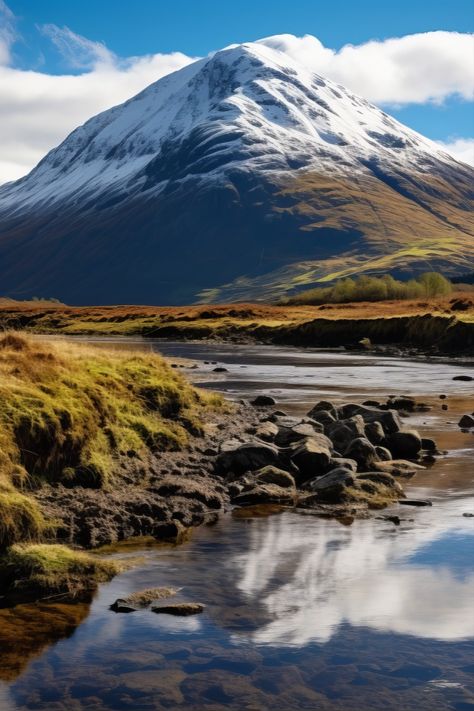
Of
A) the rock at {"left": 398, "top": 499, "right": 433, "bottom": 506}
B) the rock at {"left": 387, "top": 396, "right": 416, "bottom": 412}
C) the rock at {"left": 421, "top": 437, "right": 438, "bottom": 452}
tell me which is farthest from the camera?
the rock at {"left": 387, "top": 396, "right": 416, "bottom": 412}

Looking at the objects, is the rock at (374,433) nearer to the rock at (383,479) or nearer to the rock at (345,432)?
the rock at (345,432)

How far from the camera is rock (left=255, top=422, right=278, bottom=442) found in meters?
30.7

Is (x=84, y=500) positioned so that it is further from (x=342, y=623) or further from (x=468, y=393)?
(x=468, y=393)

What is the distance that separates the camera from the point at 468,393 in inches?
2130

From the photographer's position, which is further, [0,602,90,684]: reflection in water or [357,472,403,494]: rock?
[357,472,403,494]: rock

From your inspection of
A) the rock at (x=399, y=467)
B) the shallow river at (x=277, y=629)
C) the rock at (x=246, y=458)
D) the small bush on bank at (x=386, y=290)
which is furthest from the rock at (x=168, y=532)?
the small bush on bank at (x=386, y=290)

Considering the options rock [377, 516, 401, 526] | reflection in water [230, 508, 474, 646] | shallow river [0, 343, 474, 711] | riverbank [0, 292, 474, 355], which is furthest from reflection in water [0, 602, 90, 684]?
riverbank [0, 292, 474, 355]

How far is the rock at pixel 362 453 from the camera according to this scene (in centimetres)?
2830

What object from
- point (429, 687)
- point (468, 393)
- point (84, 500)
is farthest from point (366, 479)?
point (468, 393)

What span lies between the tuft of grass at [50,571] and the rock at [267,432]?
13644 millimetres

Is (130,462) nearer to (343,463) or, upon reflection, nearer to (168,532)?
A: (168,532)

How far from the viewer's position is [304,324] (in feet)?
409

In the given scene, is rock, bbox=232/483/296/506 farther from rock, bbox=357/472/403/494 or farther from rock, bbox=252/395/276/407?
rock, bbox=252/395/276/407

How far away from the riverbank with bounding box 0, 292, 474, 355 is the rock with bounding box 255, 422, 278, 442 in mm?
44464
